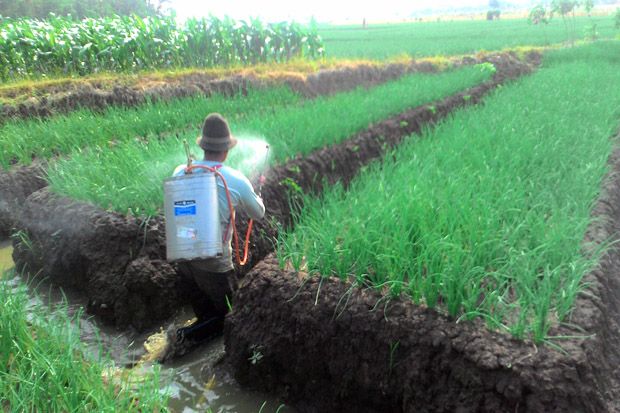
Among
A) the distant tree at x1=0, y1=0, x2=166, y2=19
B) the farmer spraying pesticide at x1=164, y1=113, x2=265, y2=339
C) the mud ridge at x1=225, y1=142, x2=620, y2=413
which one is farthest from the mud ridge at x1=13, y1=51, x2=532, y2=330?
the distant tree at x1=0, y1=0, x2=166, y2=19

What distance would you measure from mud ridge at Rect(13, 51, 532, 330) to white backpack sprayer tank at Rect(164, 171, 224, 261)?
771 millimetres

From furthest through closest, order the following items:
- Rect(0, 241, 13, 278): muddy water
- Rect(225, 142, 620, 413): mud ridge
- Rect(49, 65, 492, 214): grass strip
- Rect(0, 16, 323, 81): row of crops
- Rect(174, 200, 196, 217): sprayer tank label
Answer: Rect(0, 16, 323, 81): row of crops
Rect(0, 241, 13, 278): muddy water
Rect(49, 65, 492, 214): grass strip
Rect(174, 200, 196, 217): sprayer tank label
Rect(225, 142, 620, 413): mud ridge

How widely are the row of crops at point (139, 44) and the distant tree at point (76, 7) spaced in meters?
2.57

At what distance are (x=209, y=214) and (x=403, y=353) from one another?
108cm

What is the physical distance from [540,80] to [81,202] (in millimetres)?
7840

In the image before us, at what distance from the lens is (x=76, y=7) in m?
16.5

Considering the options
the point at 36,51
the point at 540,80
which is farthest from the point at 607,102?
the point at 36,51

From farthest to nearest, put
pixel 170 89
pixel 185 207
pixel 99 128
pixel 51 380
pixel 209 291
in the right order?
pixel 170 89
pixel 99 128
pixel 209 291
pixel 185 207
pixel 51 380

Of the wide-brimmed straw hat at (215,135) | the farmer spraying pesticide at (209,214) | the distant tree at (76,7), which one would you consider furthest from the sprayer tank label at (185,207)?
the distant tree at (76,7)

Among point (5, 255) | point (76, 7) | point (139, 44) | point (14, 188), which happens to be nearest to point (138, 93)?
point (139, 44)

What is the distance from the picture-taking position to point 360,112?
227 inches

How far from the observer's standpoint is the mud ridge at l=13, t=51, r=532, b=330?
3.20m

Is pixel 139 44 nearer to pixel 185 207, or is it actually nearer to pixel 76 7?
pixel 185 207

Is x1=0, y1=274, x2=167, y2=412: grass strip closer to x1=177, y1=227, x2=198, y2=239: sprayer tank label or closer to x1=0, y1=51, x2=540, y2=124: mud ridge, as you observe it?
x1=177, y1=227, x2=198, y2=239: sprayer tank label
